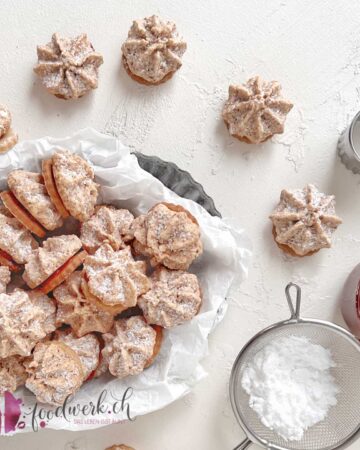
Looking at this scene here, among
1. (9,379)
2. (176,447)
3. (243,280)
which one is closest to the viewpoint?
(9,379)

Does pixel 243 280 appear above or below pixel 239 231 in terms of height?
below

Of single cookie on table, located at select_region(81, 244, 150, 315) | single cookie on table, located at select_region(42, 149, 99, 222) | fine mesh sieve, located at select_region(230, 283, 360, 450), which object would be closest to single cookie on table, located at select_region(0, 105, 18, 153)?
single cookie on table, located at select_region(42, 149, 99, 222)

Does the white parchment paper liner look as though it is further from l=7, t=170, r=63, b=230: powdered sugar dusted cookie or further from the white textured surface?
the white textured surface

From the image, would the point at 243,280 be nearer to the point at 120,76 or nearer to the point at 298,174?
the point at 298,174

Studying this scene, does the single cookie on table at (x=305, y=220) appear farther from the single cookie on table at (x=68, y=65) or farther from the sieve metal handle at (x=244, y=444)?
the single cookie on table at (x=68, y=65)

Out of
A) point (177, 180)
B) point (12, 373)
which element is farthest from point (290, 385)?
point (12, 373)

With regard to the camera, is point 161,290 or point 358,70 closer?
point 161,290

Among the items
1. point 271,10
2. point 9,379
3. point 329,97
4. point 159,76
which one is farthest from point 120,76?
point 9,379

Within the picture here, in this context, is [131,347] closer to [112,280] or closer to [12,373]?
[112,280]
